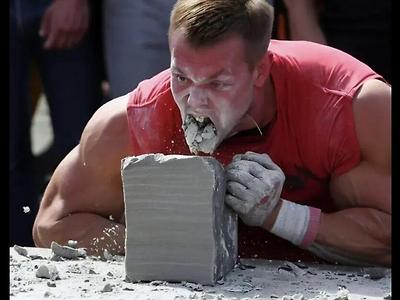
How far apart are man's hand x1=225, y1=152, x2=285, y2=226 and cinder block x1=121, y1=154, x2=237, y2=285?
76mm

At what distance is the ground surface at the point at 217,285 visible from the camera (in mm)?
4211

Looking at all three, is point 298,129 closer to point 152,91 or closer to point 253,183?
Result: point 253,183

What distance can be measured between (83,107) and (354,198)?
73.7 inches

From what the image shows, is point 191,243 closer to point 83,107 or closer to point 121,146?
point 121,146

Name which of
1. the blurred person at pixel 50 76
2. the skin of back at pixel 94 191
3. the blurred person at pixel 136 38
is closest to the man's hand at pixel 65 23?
the blurred person at pixel 50 76

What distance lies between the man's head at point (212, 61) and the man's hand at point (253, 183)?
152 millimetres

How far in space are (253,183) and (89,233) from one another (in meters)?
0.79

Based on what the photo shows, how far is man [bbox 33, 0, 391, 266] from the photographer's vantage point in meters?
4.51

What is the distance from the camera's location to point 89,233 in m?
4.91

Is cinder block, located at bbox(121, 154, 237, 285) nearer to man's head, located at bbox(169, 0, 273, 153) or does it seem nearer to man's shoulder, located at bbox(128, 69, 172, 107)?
man's head, located at bbox(169, 0, 273, 153)

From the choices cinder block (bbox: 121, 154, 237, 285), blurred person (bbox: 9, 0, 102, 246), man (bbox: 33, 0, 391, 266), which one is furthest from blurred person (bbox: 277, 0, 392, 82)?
cinder block (bbox: 121, 154, 237, 285)

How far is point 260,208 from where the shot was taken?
451 cm

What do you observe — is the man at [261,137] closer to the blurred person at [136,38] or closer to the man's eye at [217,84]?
the man's eye at [217,84]

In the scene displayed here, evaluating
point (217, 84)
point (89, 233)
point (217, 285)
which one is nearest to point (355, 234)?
point (217, 285)
